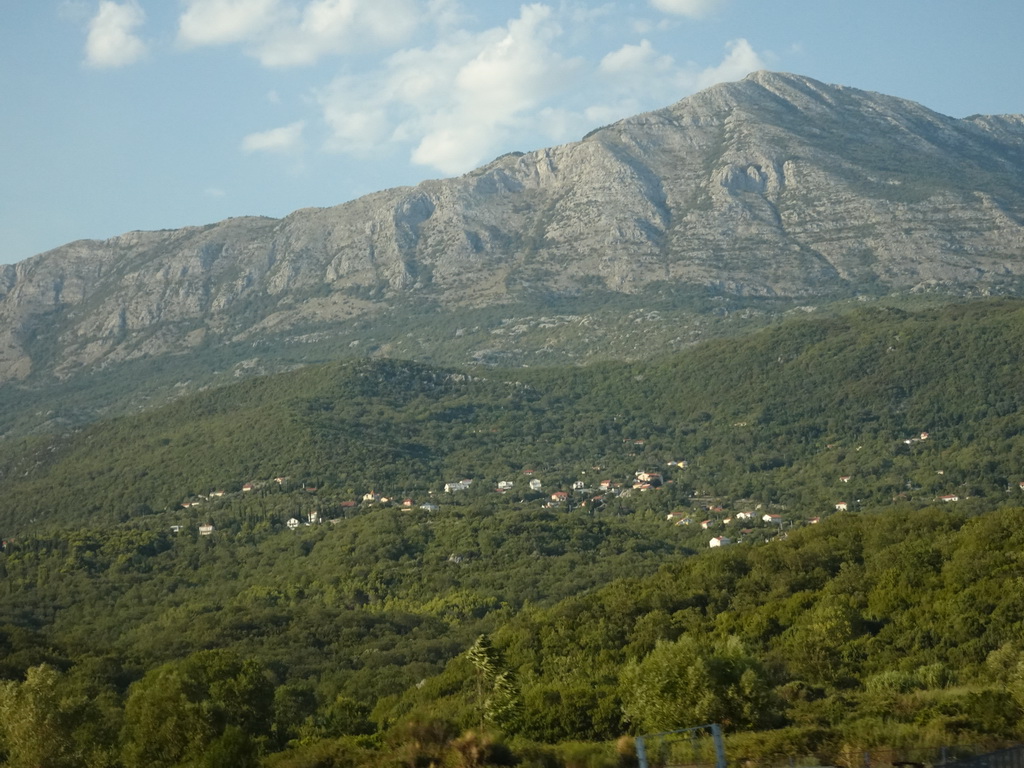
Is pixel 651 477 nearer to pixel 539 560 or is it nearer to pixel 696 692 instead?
pixel 539 560

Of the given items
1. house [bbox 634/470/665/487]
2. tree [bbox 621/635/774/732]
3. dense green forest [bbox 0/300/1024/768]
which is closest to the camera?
tree [bbox 621/635/774/732]

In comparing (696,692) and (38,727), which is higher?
(38,727)

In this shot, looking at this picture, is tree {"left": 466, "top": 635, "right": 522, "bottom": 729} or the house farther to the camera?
the house

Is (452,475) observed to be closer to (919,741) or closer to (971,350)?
(971,350)

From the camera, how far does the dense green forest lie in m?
30.9

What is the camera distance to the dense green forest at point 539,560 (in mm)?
30922

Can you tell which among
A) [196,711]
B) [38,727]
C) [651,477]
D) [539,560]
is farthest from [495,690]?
[651,477]

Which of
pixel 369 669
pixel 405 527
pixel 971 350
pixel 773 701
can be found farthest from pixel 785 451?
pixel 773 701

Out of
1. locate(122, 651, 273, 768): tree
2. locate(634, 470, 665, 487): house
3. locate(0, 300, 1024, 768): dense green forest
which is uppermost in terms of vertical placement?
locate(122, 651, 273, 768): tree

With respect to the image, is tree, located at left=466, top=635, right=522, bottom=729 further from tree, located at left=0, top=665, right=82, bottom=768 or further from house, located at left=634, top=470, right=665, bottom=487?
house, located at left=634, top=470, right=665, bottom=487

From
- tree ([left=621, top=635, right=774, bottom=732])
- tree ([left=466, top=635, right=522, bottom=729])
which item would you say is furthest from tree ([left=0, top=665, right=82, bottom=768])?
tree ([left=621, top=635, right=774, bottom=732])

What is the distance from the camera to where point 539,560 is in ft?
309

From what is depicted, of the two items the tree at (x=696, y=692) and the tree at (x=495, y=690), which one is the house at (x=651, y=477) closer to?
the tree at (x=495, y=690)

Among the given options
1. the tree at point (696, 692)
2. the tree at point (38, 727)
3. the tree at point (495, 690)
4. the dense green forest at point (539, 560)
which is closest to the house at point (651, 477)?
the dense green forest at point (539, 560)
